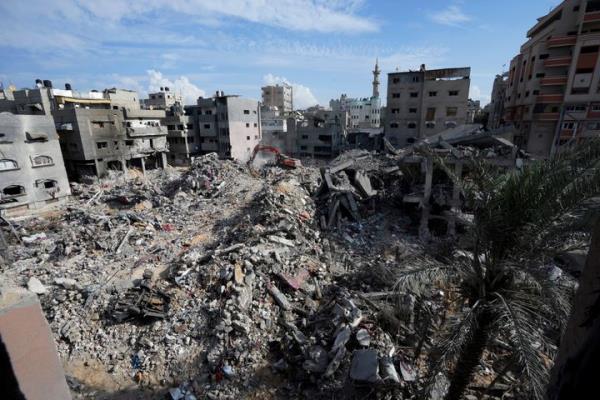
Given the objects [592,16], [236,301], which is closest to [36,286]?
[236,301]

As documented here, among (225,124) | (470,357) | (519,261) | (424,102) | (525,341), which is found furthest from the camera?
(225,124)

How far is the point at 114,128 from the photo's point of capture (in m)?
28.6

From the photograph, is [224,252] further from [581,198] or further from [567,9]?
[567,9]

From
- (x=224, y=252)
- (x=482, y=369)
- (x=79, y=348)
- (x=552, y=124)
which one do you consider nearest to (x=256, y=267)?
(x=224, y=252)

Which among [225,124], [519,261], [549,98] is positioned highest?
[549,98]

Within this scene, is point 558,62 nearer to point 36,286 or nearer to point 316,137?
point 316,137

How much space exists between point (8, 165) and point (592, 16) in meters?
46.6

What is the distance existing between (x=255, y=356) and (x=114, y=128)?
29603 millimetres

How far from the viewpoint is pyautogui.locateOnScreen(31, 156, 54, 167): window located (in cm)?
2092

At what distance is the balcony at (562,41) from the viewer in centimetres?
2537

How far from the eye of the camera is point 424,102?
35469mm

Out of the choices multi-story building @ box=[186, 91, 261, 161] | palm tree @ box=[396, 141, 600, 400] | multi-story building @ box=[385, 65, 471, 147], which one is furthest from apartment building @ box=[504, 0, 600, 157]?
multi-story building @ box=[186, 91, 261, 161]

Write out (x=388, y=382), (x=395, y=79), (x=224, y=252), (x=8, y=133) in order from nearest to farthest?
1. (x=388, y=382)
2. (x=224, y=252)
3. (x=8, y=133)
4. (x=395, y=79)

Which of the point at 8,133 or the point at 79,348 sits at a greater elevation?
the point at 8,133
